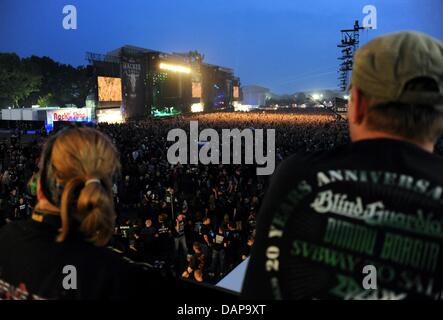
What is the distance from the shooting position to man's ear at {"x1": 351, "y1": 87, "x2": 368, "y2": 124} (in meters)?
1.22

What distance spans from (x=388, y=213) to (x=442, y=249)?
0.17 metres

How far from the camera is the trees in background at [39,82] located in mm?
52875

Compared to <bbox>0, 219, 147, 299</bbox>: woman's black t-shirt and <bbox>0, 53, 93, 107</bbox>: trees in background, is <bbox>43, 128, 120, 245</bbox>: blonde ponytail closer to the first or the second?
<bbox>0, 219, 147, 299</bbox>: woman's black t-shirt

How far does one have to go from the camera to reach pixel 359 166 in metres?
1.12

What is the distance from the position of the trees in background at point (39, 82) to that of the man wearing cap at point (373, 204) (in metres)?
58.1

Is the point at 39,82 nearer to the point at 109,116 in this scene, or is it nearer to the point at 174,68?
the point at 109,116

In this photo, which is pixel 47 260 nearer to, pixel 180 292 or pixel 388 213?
pixel 180 292

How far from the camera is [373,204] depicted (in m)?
1.08

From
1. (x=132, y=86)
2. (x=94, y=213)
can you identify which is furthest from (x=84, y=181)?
(x=132, y=86)

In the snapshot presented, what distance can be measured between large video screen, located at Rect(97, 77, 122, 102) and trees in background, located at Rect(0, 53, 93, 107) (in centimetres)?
1028

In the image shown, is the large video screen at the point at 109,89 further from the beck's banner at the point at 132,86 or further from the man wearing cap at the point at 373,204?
the man wearing cap at the point at 373,204

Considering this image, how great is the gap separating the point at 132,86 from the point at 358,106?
5177cm

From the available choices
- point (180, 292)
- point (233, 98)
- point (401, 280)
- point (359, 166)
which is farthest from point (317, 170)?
point (233, 98)

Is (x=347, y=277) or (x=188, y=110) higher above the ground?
(x=188, y=110)
